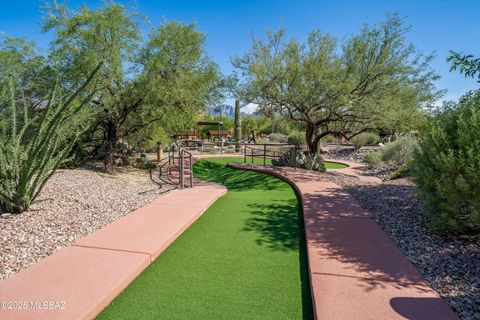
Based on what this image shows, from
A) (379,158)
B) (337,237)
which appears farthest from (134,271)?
(379,158)

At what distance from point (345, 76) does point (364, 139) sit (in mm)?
16391

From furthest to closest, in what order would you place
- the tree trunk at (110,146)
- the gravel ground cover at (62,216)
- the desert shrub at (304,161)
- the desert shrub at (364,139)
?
the desert shrub at (364,139)
the desert shrub at (304,161)
the tree trunk at (110,146)
the gravel ground cover at (62,216)

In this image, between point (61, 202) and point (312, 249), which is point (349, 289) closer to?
point (312, 249)

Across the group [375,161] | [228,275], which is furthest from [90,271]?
[375,161]

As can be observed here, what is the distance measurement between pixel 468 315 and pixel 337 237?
1.58 metres

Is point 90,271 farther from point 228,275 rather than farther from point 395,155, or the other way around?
point 395,155

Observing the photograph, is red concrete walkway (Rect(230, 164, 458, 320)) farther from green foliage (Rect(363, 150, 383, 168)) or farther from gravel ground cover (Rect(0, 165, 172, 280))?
green foliage (Rect(363, 150, 383, 168))

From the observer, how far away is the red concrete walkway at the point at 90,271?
2176 mm

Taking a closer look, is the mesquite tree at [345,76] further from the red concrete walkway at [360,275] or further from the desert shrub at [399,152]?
the red concrete walkway at [360,275]

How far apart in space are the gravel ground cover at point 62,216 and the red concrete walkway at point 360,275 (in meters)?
2.83

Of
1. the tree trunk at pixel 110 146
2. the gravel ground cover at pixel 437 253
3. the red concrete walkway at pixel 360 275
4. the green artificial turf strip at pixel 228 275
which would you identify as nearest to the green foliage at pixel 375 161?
the gravel ground cover at pixel 437 253

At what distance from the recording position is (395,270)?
280cm

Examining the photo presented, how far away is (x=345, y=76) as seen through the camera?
8.14 m

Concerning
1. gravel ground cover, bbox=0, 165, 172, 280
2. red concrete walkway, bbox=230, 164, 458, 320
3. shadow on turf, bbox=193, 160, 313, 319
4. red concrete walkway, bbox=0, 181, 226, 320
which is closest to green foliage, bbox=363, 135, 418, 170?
shadow on turf, bbox=193, 160, 313, 319
